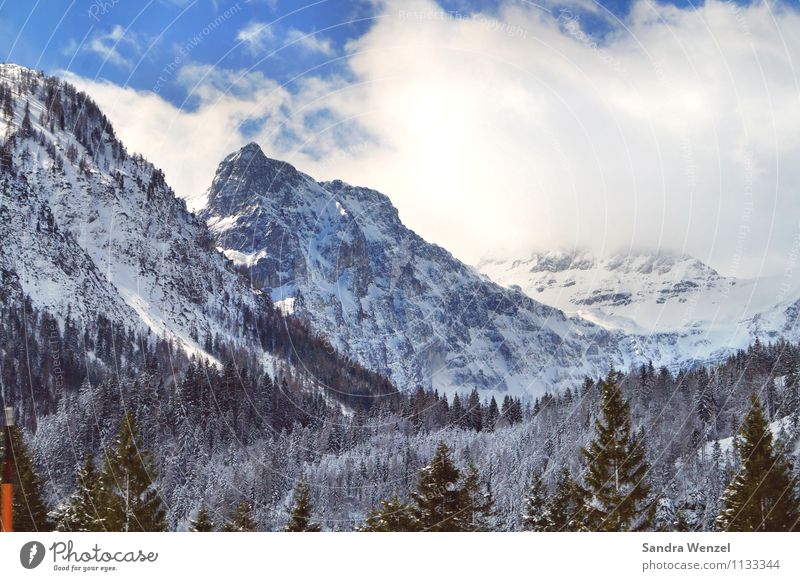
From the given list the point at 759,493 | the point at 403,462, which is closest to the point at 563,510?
the point at 759,493

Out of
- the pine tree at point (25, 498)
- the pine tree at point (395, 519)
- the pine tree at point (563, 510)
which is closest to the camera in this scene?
the pine tree at point (395, 519)

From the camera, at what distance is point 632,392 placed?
192 meters

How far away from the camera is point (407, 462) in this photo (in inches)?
6442

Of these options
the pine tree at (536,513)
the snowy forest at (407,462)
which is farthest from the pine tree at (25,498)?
the pine tree at (536,513)

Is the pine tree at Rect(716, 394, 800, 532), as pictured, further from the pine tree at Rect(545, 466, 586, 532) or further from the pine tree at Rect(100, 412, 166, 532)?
the pine tree at Rect(100, 412, 166, 532)

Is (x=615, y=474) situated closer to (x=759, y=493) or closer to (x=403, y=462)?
(x=759, y=493)

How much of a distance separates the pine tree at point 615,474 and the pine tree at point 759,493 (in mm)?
4165

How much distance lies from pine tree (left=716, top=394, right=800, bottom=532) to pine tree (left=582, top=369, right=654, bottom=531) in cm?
416

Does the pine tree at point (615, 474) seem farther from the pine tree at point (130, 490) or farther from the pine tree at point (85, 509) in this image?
the pine tree at point (85, 509)

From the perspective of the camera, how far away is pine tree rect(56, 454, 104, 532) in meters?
46.4

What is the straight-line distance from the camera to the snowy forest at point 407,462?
4181 cm

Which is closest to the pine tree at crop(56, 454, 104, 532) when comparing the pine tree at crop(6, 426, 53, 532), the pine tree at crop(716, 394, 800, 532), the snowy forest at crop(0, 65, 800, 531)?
the snowy forest at crop(0, 65, 800, 531)
